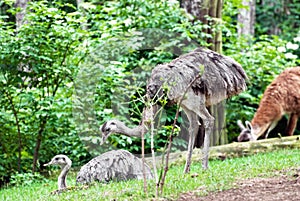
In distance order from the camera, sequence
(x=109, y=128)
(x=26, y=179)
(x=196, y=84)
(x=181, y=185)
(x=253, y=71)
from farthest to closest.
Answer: (x=253, y=71) < (x=26, y=179) < (x=109, y=128) < (x=196, y=84) < (x=181, y=185)

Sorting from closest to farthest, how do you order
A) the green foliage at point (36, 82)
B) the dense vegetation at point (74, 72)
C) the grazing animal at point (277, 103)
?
the green foliage at point (36, 82) → the dense vegetation at point (74, 72) → the grazing animal at point (277, 103)

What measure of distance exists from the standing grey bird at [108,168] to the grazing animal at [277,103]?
617 centimetres

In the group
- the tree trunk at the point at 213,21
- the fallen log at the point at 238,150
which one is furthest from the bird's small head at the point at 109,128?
the tree trunk at the point at 213,21

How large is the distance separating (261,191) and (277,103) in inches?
309

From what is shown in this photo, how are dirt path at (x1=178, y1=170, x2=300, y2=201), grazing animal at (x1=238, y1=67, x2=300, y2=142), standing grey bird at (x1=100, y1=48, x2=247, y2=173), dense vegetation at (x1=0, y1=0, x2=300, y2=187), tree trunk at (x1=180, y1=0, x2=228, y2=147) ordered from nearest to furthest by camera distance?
dirt path at (x1=178, y1=170, x2=300, y2=201) < standing grey bird at (x1=100, y1=48, x2=247, y2=173) < dense vegetation at (x1=0, y1=0, x2=300, y2=187) < tree trunk at (x1=180, y1=0, x2=228, y2=147) < grazing animal at (x1=238, y1=67, x2=300, y2=142)

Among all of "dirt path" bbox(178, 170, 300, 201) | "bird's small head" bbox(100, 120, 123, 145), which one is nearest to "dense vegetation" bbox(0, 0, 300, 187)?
"bird's small head" bbox(100, 120, 123, 145)

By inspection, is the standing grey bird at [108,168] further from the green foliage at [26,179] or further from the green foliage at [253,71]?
the green foliage at [253,71]

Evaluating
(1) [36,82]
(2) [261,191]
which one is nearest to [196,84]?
(2) [261,191]

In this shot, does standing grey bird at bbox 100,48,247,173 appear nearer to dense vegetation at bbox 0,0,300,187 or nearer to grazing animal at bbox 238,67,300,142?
dense vegetation at bbox 0,0,300,187

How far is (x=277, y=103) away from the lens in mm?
14094

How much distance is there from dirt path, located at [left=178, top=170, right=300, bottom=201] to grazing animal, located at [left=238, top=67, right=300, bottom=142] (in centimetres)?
702

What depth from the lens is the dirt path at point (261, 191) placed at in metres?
6.17

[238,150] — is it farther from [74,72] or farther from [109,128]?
[109,128]

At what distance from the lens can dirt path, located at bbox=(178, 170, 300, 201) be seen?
20.2ft
